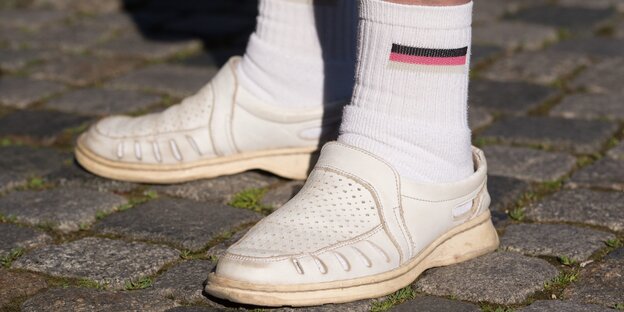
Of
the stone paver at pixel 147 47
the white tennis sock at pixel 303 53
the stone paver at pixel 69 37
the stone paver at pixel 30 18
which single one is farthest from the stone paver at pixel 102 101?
the stone paver at pixel 30 18

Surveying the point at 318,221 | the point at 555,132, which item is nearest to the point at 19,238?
the point at 318,221

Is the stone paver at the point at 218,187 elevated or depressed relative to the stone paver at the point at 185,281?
depressed

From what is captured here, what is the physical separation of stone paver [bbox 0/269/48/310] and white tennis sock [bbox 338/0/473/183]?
708 mm

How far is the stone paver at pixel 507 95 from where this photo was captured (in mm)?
3398

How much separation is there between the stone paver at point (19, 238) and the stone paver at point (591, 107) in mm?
1681

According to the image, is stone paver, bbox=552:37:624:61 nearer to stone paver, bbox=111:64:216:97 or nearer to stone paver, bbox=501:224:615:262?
stone paver, bbox=111:64:216:97

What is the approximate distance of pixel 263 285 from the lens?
6.51ft

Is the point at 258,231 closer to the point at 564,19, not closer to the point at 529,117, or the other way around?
the point at 529,117

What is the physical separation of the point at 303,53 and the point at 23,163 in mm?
893

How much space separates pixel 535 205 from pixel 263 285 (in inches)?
35.1

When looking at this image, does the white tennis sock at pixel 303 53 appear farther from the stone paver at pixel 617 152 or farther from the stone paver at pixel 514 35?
the stone paver at pixel 514 35

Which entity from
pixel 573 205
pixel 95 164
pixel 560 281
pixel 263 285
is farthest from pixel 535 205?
pixel 95 164

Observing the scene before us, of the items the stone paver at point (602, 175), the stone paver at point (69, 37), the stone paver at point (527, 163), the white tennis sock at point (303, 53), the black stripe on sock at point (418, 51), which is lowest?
the stone paver at point (69, 37)

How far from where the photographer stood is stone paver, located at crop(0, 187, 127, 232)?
98.9 inches
